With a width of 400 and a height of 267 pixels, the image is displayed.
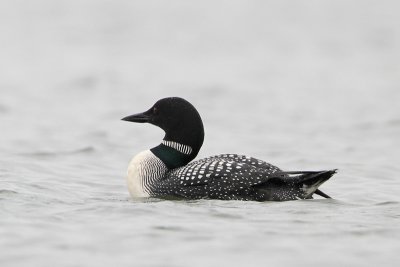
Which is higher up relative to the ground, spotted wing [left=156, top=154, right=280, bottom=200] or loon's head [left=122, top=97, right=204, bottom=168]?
loon's head [left=122, top=97, right=204, bottom=168]

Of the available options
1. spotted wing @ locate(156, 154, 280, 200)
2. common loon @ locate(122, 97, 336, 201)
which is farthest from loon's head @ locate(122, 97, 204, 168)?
spotted wing @ locate(156, 154, 280, 200)

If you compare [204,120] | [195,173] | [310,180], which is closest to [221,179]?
[195,173]

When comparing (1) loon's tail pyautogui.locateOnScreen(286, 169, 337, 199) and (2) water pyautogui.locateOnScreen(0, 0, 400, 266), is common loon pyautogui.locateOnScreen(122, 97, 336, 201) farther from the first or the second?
(2) water pyautogui.locateOnScreen(0, 0, 400, 266)

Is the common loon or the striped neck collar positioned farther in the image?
the striped neck collar

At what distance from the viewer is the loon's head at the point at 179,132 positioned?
8.65 meters

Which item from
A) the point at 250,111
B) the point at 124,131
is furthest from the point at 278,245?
the point at 250,111

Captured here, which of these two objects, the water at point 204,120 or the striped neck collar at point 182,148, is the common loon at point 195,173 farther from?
the water at point 204,120

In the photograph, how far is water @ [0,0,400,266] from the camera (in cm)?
667

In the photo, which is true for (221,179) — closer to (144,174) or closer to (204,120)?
(144,174)

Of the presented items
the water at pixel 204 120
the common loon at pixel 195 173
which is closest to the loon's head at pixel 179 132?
the common loon at pixel 195 173

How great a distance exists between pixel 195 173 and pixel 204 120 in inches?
268

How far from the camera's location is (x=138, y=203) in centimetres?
802

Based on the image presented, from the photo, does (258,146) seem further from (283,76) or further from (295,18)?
(295,18)

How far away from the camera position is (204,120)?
15.0 m
